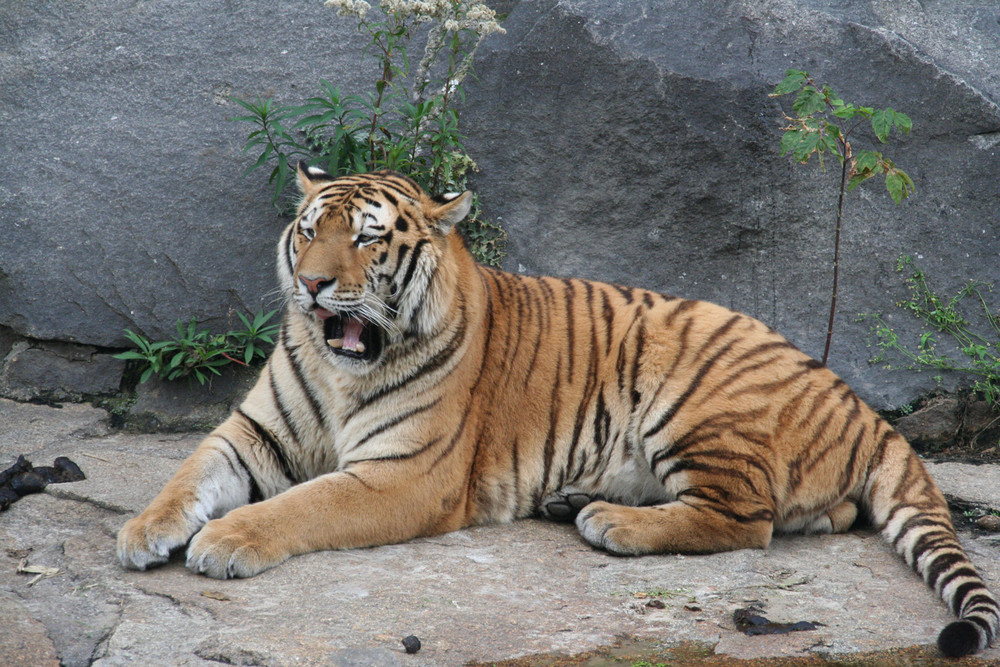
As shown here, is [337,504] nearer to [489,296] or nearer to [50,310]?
[489,296]

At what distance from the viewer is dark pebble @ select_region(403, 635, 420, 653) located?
2725mm

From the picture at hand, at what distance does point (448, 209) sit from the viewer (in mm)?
3863

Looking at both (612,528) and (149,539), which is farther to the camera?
(612,528)

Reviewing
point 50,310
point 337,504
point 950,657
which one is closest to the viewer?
point 950,657

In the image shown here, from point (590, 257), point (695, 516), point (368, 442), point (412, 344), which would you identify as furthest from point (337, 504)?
point (590, 257)

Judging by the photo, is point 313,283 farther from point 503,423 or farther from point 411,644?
point 411,644

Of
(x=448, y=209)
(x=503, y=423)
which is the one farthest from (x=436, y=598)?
(x=448, y=209)

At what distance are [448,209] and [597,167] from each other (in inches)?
79.1

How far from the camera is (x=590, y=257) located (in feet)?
18.5

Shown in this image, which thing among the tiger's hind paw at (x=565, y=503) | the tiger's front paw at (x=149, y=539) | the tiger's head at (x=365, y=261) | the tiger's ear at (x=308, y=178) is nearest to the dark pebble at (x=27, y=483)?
the tiger's front paw at (x=149, y=539)

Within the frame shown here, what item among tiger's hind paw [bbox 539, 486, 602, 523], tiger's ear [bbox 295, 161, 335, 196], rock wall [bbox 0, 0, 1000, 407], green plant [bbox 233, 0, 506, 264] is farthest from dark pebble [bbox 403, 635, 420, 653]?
rock wall [bbox 0, 0, 1000, 407]

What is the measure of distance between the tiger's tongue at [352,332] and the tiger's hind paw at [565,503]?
107 centimetres

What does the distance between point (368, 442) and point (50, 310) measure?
2614 mm

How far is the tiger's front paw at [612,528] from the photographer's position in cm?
366
